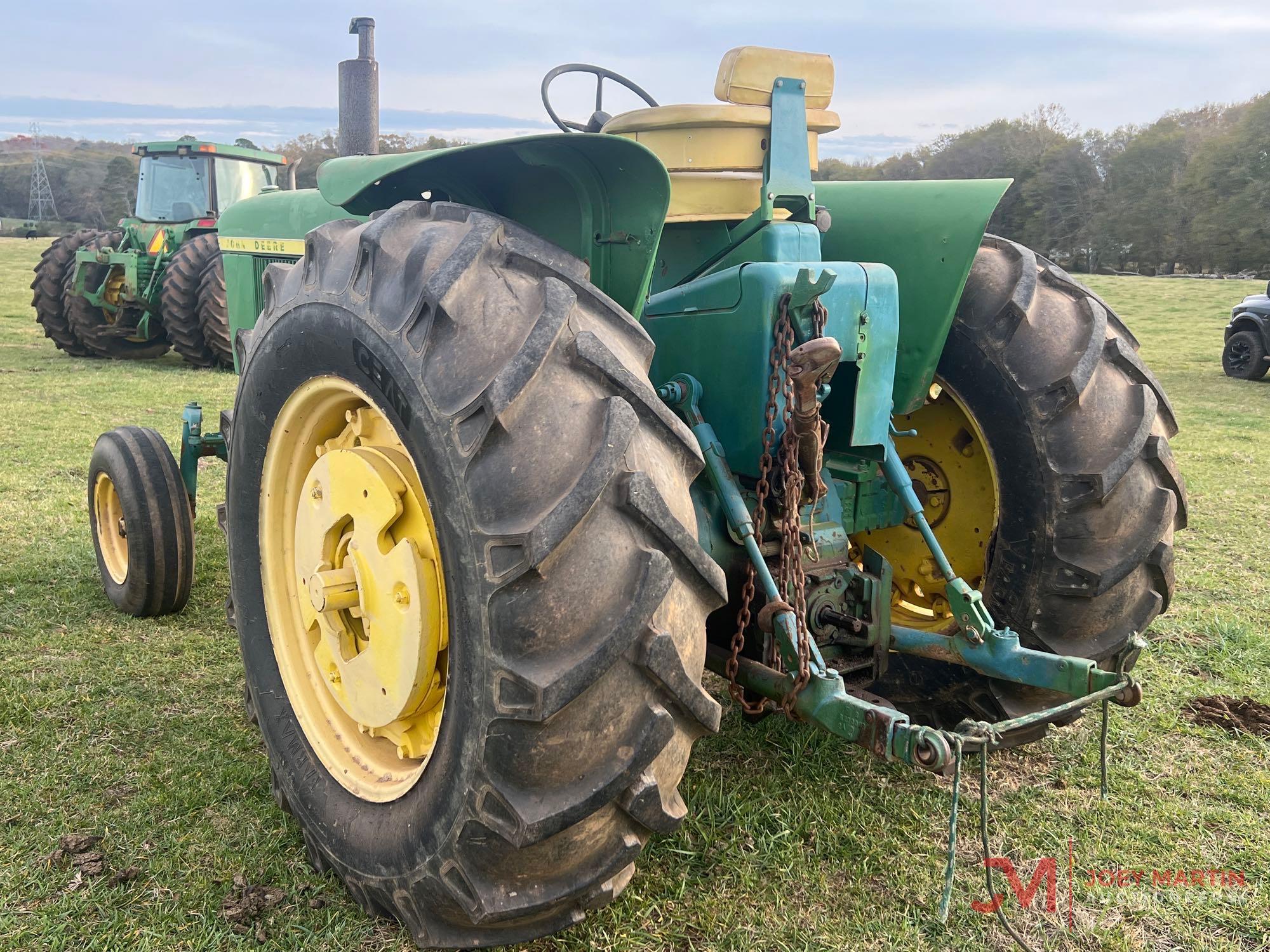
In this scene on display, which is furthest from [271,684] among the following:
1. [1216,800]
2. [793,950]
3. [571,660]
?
[1216,800]

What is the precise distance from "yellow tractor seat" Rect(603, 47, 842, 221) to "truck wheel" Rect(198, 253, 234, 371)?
9236 millimetres

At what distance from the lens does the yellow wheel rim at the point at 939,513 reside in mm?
2779

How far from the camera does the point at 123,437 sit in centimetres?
375

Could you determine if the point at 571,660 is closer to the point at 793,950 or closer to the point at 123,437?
the point at 793,950

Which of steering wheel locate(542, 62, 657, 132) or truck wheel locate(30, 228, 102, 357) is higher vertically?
steering wheel locate(542, 62, 657, 132)

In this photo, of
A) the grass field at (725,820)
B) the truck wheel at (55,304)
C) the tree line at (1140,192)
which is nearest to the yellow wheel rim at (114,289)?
the truck wheel at (55,304)

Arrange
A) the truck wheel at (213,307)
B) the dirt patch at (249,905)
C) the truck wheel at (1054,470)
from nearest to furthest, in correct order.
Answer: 1. the dirt patch at (249,905)
2. the truck wheel at (1054,470)
3. the truck wheel at (213,307)

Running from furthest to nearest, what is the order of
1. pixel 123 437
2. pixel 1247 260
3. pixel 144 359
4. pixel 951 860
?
pixel 1247 260, pixel 144 359, pixel 123 437, pixel 951 860

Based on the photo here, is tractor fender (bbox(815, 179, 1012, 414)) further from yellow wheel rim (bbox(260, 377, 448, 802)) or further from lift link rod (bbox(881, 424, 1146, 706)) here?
yellow wheel rim (bbox(260, 377, 448, 802))

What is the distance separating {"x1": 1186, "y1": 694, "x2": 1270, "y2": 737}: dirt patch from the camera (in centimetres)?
305

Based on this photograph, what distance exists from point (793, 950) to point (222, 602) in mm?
2739

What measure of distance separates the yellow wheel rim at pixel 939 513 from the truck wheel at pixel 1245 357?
39.4 feet

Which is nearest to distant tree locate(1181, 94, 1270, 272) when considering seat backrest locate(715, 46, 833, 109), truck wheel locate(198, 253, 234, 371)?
truck wheel locate(198, 253, 234, 371)

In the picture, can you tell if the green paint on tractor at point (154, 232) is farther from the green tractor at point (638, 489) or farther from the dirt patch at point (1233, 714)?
the dirt patch at point (1233, 714)
